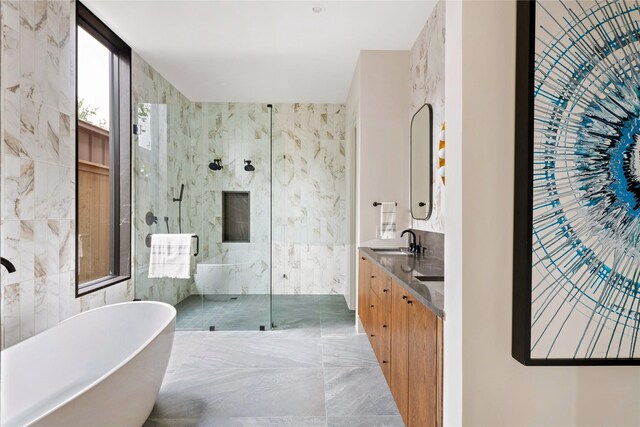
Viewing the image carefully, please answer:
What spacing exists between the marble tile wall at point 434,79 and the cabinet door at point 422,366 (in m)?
1.23

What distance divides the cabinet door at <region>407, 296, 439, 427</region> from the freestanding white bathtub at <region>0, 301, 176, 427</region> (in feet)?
4.40

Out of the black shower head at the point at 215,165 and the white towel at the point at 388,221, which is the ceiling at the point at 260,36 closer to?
the black shower head at the point at 215,165

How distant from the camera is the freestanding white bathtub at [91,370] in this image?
1.47 metres

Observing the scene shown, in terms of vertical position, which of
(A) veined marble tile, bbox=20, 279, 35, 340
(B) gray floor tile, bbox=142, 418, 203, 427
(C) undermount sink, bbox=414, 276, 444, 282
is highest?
(C) undermount sink, bbox=414, 276, 444, 282

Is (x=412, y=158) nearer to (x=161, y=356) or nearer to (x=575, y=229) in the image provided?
(x=575, y=229)

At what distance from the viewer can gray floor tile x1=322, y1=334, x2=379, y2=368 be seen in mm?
2797

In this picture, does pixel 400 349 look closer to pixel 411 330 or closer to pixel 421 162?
pixel 411 330

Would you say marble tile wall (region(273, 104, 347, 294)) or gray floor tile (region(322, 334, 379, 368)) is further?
marble tile wall (region(273, 104, 347, 294))

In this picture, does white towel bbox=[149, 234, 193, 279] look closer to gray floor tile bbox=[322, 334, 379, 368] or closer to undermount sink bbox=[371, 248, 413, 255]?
gray floor tile bbox=[322, 334, 379, 368]

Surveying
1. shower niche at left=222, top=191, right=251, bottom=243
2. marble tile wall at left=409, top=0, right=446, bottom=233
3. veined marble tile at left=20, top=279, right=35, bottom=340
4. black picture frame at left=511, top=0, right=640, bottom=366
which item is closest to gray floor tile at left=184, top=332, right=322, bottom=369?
shower niche at left=222, top=191, right=251, bottom=243

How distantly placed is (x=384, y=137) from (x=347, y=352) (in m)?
2.03

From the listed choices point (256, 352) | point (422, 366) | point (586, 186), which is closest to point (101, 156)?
point (256, 352)

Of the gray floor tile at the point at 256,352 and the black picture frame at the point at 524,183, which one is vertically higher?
the black picture frame at the point at 524,183

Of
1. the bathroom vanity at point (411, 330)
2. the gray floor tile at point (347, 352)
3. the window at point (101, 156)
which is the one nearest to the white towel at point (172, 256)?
the window at point (101, 156)
